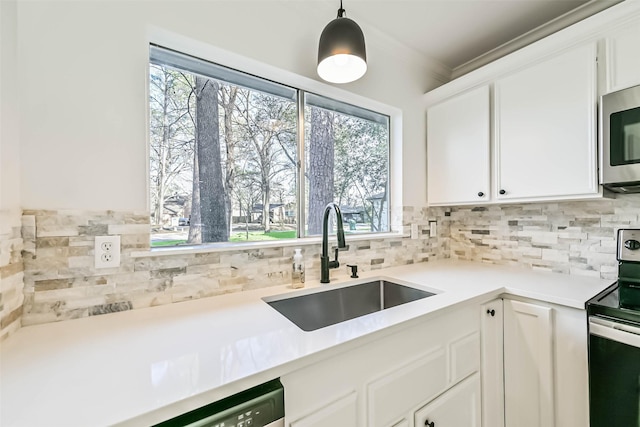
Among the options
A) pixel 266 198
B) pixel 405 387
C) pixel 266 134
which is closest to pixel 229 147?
pixel 266 134

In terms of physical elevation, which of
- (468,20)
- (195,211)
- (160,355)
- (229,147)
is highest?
(468,20)

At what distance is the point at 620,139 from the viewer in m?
1.23

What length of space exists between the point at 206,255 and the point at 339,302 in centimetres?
72

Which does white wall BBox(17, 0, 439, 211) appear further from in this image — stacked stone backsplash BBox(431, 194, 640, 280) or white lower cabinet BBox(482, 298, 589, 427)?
stacked stone backsplash BBox(431, 194, 640, 280)

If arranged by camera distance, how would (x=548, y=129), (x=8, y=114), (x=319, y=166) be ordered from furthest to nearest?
(x=319, y=166) → (x=548, y=129) → (x=8, y=114)

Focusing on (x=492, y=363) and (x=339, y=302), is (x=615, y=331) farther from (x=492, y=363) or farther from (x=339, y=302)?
(x=339, y=302)

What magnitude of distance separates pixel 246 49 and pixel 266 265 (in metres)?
1.07

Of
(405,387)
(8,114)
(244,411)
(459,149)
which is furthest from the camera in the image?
(459,149)

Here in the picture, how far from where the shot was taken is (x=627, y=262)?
1301 millimetres

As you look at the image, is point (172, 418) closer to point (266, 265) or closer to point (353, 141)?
point (266, 265)

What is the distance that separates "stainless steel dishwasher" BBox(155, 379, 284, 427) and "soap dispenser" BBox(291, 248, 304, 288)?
2.28 ft

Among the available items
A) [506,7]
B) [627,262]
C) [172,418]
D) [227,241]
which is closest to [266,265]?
[227,241]

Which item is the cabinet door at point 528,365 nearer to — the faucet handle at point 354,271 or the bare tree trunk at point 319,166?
the faucet handle at point 354,271

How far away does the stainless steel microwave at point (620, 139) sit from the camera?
118 centimetres
